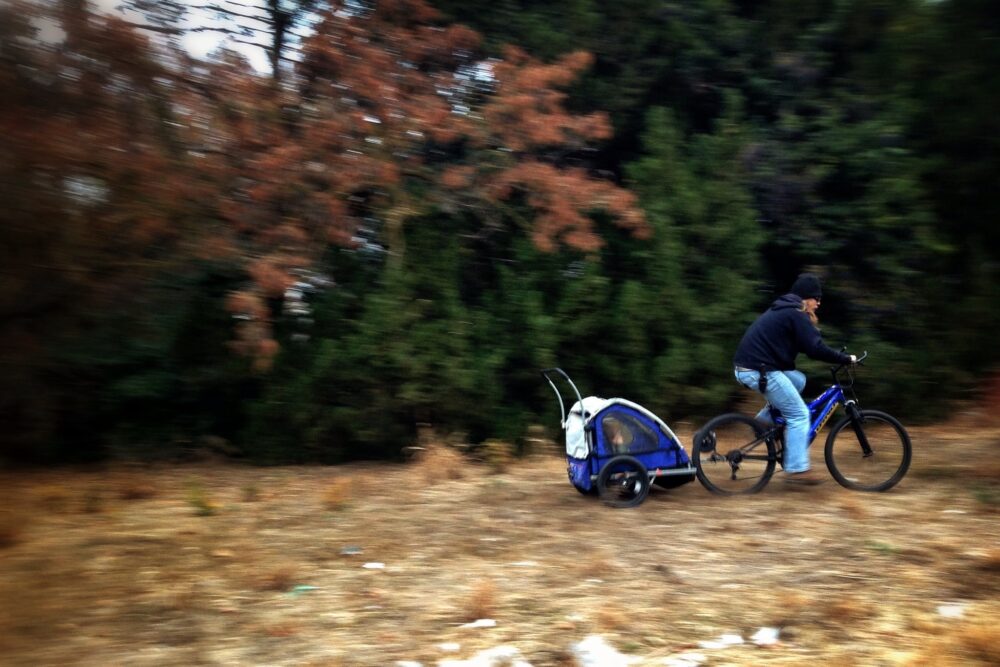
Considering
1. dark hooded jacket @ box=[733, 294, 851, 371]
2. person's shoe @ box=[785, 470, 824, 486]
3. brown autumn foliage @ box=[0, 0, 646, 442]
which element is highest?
brown autumn foliage @ box=[0, 0, 646, 442]

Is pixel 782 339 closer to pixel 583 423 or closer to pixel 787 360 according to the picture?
pixel 787 360

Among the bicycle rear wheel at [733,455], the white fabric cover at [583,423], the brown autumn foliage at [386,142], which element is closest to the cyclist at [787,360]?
the bicycle rear wheel at [733,455]

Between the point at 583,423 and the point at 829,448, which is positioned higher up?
the point at 583,423

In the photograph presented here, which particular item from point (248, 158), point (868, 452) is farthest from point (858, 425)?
point (248, 158)

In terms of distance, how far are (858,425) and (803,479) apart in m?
0.84

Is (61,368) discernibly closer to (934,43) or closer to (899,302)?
(899,302)

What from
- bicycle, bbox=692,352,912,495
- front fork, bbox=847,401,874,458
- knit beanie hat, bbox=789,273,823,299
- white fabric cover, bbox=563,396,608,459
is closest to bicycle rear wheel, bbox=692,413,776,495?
bicycle, bbox=692,352,912,495

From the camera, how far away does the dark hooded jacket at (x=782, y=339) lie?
26.6ft

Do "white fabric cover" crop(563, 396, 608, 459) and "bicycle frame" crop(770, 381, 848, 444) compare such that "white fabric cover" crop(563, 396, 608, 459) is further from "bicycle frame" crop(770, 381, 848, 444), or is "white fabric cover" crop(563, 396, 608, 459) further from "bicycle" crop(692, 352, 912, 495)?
"bicycle frame" crop(770, 381, 848, 444)

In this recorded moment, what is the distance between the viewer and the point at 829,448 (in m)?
8.38

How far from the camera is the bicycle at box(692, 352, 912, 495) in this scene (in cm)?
828

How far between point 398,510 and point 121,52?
173 inches

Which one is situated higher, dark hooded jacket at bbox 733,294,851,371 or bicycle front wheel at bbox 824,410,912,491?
dark hooded jacket at bbox 733,294,851,371

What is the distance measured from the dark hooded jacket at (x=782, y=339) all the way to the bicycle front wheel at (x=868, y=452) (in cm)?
66
